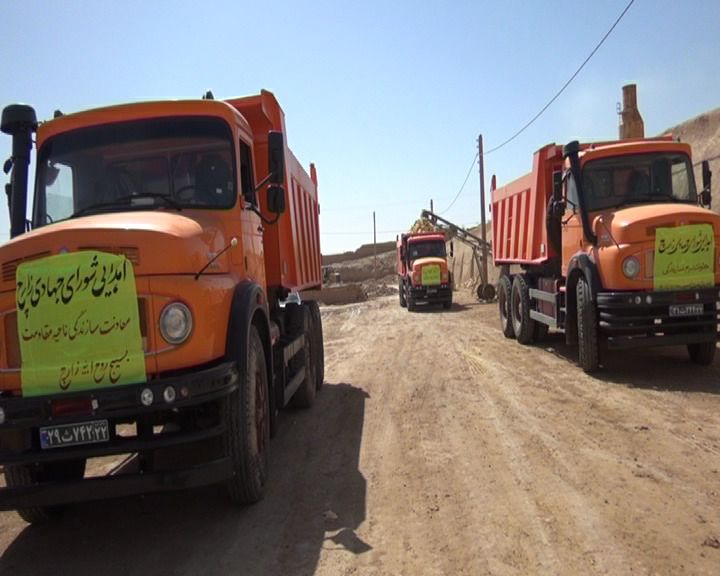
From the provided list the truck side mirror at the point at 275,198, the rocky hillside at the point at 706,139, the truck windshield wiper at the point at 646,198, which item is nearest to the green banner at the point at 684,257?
the truck windshield wiper at the point at 646,198

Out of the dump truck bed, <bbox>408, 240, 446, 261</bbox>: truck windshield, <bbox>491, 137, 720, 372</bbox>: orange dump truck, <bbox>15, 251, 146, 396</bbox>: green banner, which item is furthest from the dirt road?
<bbox>408, 240, 446, 261</bbox>: truck windshield

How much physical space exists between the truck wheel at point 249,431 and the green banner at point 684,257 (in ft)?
17.9

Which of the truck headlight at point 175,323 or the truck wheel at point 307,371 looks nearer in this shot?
the truck headlight at point 175,323

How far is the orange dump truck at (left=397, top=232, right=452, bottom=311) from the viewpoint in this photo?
22.7m

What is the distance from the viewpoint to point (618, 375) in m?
8.17

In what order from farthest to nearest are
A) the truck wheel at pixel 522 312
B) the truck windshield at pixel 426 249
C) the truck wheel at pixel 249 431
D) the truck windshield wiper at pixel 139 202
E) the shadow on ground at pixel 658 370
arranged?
the truck windshield at pixel 426 249
the truck wheel at pixel 522 312
the shadow on ground at pixel 658 370
the truck windshield wiper at pixel 139 202
the truck wheel at pixel 249 431

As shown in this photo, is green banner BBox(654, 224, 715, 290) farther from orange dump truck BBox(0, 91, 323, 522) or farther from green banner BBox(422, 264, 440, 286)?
green banner BBox(422, 264, 440, 286)

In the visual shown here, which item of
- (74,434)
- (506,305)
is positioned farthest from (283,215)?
(506,305)

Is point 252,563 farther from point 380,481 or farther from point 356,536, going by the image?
point 380,481

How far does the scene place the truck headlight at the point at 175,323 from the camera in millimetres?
3758

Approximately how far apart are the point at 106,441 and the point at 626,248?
658 cm

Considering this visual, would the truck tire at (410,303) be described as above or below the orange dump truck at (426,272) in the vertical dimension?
below

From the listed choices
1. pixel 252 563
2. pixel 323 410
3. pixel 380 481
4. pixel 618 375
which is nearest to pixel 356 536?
pixel 252 563

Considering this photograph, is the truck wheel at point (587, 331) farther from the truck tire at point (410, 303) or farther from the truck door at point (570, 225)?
the truck tire at point (410, 303)
